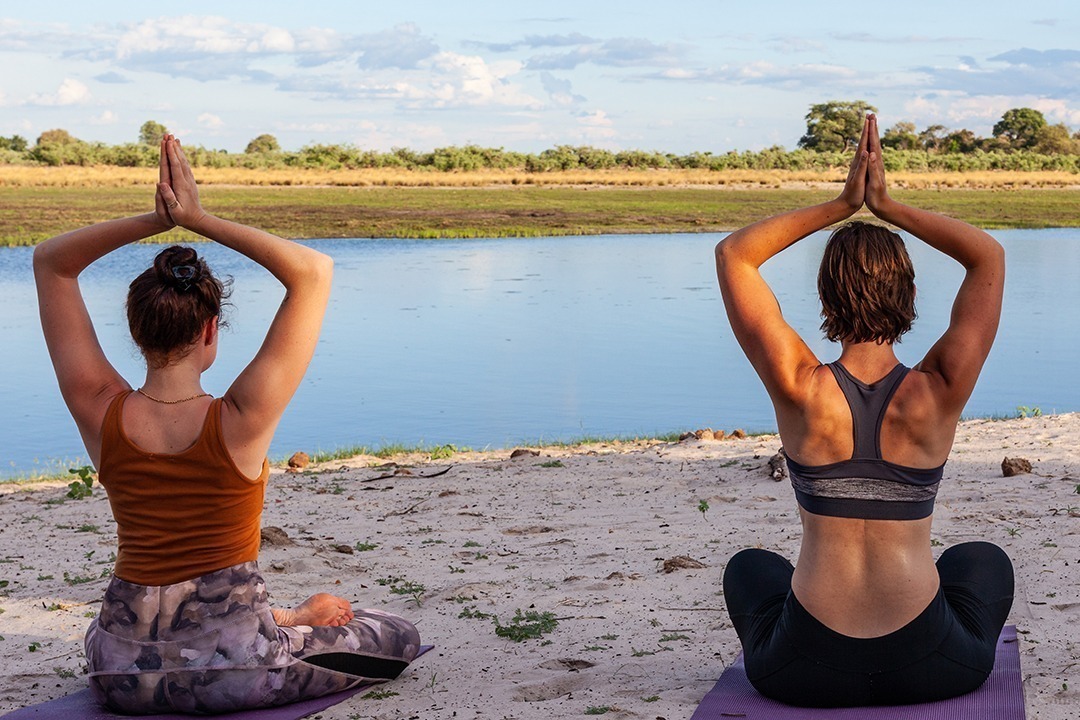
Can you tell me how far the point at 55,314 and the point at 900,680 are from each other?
2.59 m

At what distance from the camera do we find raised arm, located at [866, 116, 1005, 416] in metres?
3.30

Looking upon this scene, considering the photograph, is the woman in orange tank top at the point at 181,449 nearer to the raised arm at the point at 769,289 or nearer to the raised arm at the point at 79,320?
the raised arm at the point at 79,320

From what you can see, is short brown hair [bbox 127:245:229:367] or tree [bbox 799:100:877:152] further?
tree [bbox 799:100:877:152]

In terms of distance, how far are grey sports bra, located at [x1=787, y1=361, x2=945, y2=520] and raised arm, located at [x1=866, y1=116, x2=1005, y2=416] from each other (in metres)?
0.12

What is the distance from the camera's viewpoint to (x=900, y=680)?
347 cm

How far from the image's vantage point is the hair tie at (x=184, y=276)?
136 inches

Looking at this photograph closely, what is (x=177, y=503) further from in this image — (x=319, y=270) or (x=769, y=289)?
(x=769, y=289)

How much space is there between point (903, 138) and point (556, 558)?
243ft

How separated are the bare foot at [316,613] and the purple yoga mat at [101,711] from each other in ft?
0.75

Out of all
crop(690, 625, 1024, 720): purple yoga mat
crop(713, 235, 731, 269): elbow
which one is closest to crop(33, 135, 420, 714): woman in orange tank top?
crop(713, 235, 731, 269): elbow

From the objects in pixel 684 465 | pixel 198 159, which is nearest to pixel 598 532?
pixel 684 465

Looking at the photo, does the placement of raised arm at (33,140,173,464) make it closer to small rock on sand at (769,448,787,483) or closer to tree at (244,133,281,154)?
small rock on sand at (769,448,787,483)

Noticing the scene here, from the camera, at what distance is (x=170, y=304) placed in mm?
3447

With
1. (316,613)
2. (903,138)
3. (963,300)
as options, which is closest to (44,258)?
(316,613)
